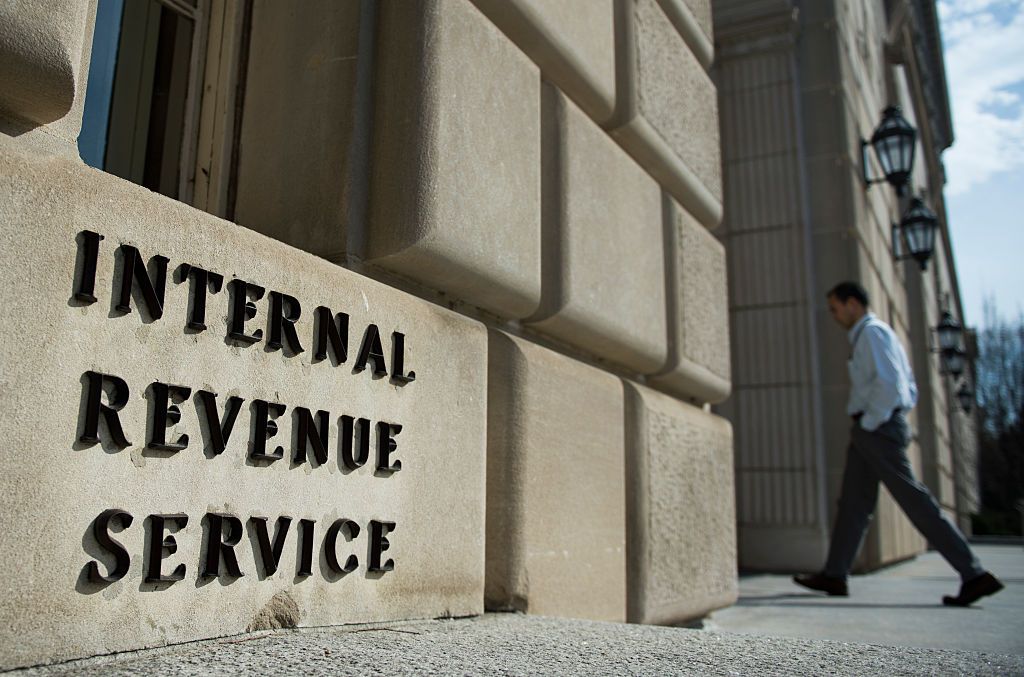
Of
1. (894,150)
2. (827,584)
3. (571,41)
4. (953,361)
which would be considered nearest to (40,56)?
(571,41)

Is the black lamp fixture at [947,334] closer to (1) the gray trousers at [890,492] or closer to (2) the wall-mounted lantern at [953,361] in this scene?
(2) the wall-mounted lantern at [953,361]

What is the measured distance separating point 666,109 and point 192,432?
300cm

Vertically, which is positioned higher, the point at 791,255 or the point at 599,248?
the point at 791,255

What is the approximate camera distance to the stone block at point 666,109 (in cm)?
383

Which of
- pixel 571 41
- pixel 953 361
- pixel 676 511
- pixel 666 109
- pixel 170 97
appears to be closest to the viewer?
pixel 170 97

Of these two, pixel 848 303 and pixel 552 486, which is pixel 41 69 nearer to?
pixel 552 486

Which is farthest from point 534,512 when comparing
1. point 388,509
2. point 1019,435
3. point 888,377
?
point 1019,435

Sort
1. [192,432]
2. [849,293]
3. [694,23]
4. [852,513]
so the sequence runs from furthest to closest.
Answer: [849,293]
[852,513]
[694,23]
[192,432]

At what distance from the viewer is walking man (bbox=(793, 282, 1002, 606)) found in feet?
17.7

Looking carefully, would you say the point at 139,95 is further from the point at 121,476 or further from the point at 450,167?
the point at 121,476

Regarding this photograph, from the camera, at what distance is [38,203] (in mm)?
1544

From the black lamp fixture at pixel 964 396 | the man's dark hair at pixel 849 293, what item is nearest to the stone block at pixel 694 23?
the man's dark hair at pixel 849 293

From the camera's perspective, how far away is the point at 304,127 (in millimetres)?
2527

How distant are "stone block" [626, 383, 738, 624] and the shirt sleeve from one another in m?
1.33
